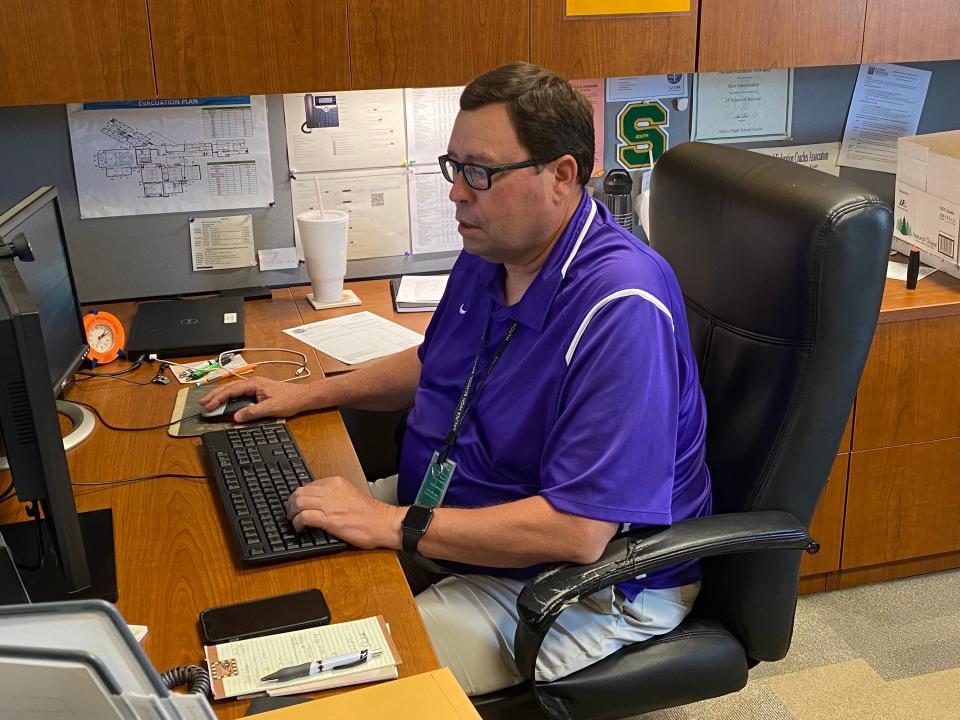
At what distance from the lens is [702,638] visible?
60.1 inches

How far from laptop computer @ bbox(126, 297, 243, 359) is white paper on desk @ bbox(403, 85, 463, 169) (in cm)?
56

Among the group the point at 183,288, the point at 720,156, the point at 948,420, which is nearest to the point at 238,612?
the point at 720,156

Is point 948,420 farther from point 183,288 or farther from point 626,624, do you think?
point 183,288

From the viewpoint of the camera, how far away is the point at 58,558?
1280 mm

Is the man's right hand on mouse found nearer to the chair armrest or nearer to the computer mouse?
the computer mouse

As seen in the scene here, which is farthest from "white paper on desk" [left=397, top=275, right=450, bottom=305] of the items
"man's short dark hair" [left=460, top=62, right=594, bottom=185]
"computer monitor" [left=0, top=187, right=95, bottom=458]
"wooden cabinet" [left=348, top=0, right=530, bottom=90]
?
"man's short dark hair" [left=460, top=62, right=594, bottom=185]

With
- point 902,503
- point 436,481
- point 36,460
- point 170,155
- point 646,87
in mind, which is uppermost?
point 646,87

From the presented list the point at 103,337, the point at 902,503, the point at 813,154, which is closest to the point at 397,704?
the point at 103,337

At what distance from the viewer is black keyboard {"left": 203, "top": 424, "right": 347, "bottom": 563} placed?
1.38 m

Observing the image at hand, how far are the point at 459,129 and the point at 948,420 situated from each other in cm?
147

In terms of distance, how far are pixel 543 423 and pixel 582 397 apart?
0.44 ft

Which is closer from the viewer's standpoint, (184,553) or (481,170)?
(184,553)

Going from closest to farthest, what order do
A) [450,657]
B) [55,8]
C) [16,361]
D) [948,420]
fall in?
[16,361], [450,657], [55,8], [948,420]

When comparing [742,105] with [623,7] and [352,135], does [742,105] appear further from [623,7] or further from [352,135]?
[352,135]
